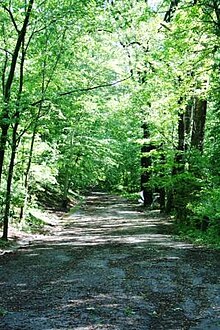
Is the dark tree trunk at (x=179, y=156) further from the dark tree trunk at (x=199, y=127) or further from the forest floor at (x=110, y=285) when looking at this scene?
the forest floor at (x=110, y=285)

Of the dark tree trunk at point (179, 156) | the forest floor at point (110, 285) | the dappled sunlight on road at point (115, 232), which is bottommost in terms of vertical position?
the dappled sunlight on road at point (115, 232)

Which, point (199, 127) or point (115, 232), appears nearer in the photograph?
point (115, 232)

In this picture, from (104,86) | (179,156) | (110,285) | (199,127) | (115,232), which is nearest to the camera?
(110,285)

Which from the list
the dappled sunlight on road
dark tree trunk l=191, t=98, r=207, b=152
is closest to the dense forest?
dark tree trunk l=191, t=98, r=207, b=152

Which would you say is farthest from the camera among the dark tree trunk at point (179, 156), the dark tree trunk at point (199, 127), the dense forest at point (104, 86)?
the dark tree trunk at point (179, 156)

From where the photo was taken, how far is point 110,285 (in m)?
7.71

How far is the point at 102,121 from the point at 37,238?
628 inches

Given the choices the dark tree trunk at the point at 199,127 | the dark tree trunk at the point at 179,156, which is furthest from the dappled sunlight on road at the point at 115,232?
the dark tree trunk at the point at 199,127

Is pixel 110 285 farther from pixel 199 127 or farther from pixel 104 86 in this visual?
pixel 199 127

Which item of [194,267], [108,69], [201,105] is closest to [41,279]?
[194,267]

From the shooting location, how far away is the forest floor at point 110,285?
5770 millimetres

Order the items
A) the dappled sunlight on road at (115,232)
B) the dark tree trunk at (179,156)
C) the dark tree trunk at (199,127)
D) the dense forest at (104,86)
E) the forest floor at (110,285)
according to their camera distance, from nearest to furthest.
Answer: the forest floor at (110,285)
the dense forest at (104,86)
the dappled sunlight on road at (115,232)
the dark tree trunk at (199,127)
the dark tree trunk at (179,156)

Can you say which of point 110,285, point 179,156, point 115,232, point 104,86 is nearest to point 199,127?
point 179,156

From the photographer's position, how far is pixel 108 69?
28.6 meters
